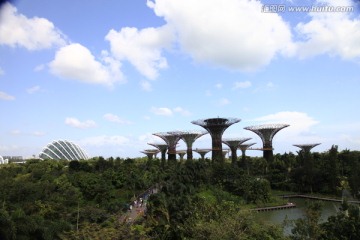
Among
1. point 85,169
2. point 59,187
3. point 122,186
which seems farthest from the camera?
point 85,169

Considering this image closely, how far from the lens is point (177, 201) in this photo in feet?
58.5

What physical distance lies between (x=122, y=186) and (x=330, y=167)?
21.4 meters

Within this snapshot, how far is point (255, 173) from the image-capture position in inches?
1817

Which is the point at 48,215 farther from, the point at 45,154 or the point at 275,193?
the point at 45,154

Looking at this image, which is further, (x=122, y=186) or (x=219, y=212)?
(x=122, y=186)

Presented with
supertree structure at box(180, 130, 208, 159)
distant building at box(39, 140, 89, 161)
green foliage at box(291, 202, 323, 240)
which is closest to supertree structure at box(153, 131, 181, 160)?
supertree structure at box(180, 130, 208, 159)

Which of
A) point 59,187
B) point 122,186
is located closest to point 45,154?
point 122,186

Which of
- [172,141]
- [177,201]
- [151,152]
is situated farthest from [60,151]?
[177,201]

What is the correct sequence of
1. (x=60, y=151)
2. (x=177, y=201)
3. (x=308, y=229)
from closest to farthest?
(x=308, y=229)
(x=177, y=201)
(x=60, y=151)

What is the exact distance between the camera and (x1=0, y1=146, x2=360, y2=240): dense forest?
1365 centimetres

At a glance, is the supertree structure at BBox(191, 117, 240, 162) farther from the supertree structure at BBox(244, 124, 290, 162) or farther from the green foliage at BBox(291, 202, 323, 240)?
the green foliage at BBox(291, 202, 323, 240)

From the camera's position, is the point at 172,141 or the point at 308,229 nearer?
the point at 308,229

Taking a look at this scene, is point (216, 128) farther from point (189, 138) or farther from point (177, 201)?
point (177, 201)

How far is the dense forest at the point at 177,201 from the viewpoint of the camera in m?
13.6
